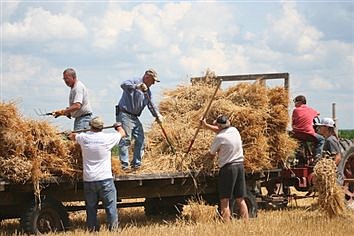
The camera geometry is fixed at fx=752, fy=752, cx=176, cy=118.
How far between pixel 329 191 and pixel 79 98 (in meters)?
4.31

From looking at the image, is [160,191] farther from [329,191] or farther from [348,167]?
[348,167]

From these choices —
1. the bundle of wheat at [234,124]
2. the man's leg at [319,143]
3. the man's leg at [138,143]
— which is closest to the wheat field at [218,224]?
the bundle of wheat at [234,124]

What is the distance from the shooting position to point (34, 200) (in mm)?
10914

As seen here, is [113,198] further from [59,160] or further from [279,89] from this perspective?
[279,89]

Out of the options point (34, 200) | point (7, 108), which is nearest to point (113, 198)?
point (34, 200)

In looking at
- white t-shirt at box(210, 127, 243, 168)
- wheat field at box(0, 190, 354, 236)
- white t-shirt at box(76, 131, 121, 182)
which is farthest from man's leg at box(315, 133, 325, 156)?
white t-shirt at box(76, 131, 121, 182)

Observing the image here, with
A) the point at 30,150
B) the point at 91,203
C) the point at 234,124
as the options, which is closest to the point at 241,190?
the point at 234,124

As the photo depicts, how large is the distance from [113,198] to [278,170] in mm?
3774

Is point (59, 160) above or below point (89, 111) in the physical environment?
below

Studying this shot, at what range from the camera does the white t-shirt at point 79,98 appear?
11453 mm

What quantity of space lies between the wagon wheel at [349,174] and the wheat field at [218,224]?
111cm

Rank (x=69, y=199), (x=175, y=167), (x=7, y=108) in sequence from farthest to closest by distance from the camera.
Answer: (x=175, y=167)
(x=69, y=199)
(x=7, y=108)

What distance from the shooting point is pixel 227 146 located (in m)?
11.9

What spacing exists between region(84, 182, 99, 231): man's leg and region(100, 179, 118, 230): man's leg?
4.7 inches
